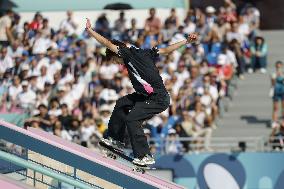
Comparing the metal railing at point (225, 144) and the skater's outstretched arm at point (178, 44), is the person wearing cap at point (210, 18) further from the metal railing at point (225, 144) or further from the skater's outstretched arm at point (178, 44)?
the skater's outstretched arm at point (178, 44)

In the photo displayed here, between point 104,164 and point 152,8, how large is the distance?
14029mm

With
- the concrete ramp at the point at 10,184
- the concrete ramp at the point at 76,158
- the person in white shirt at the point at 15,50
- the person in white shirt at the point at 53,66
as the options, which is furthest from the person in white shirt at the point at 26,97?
the concrete ramp at the point at 10,184

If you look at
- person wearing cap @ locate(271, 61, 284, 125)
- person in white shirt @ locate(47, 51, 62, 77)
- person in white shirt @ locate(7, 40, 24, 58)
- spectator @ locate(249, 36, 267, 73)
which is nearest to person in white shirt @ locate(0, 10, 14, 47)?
person in white shirt @ locate(7, 40, 24, 58)

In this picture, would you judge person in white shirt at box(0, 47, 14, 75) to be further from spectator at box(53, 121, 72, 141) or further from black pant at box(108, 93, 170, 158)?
black pant at box(108, 93, 170, 158)

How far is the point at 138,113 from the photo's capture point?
14.2 metres

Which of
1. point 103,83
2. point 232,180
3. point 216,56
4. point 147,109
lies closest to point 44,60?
point 103,83

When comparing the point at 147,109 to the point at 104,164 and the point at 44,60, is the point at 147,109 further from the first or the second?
the point at 44,60

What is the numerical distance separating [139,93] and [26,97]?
1036cm

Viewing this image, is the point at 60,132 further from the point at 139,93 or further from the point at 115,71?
the point at 139,93

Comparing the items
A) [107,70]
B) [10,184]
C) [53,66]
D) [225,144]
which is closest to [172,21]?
[107,70]

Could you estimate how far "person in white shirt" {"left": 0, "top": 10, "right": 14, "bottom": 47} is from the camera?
2698 centimetres

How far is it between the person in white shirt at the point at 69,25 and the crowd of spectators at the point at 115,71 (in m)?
0.02

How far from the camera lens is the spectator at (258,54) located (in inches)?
990

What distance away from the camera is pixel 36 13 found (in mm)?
27578
